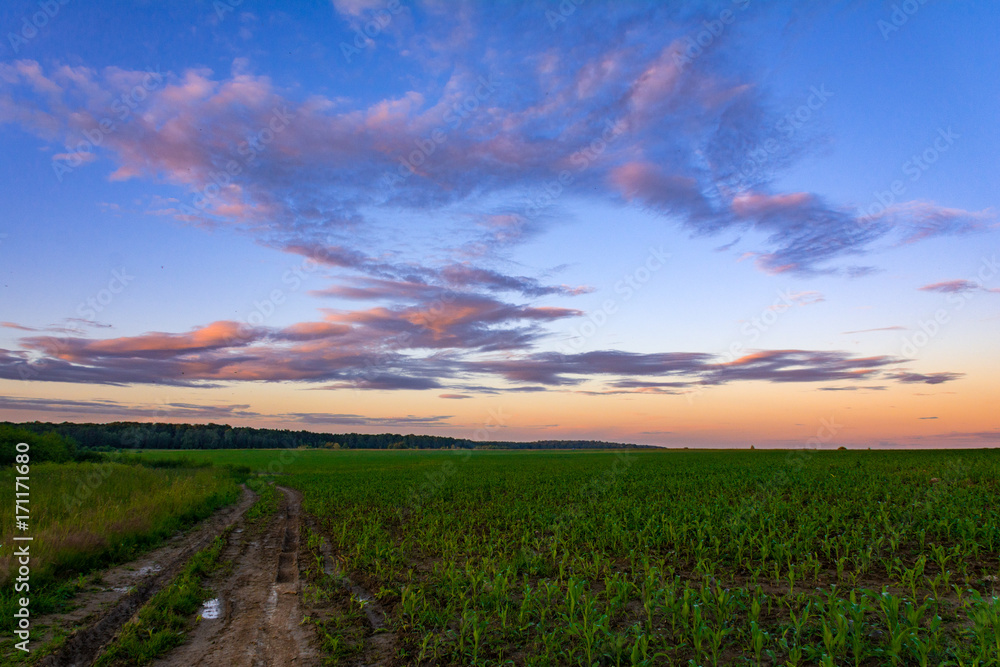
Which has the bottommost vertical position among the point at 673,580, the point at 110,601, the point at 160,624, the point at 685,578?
the point at 110,601

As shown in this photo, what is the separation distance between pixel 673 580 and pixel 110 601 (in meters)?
10.7

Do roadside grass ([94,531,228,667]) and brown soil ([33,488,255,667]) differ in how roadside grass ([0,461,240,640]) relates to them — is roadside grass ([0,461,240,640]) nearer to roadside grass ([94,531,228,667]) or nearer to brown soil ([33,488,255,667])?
brown soil ([33,488,255,667])

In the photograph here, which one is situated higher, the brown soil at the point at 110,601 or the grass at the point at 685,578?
the grass at the point at 685,578

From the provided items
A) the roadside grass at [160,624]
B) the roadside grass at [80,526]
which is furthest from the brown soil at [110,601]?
the roadside grass at [80,526]

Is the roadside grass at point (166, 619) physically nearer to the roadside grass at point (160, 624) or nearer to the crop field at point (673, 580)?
the roadside grass at point (160, 624)

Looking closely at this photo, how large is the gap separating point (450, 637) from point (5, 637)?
6728 mm

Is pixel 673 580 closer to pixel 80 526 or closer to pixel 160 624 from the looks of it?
pixel 160 624

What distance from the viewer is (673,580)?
945 centimetres

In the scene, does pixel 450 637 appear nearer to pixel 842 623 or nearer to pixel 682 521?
pixel 842 623

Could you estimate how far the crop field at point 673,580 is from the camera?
6402 millimetres

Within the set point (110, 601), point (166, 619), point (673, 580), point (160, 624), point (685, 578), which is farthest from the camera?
point (685, 578)

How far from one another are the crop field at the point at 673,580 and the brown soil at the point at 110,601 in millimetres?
3028

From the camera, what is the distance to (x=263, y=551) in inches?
545

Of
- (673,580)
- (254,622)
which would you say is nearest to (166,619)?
(254,622)
